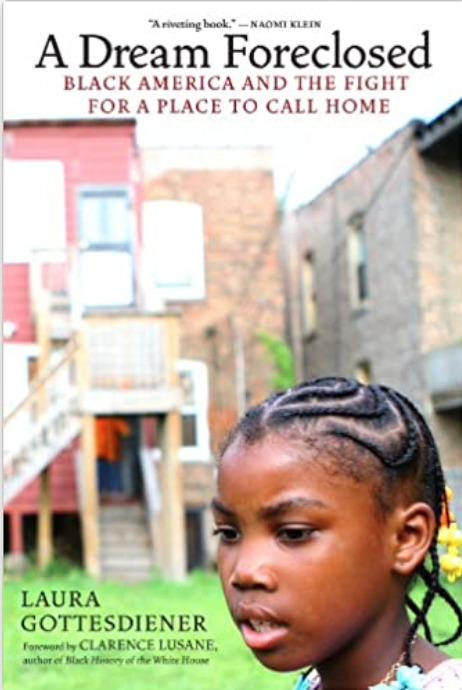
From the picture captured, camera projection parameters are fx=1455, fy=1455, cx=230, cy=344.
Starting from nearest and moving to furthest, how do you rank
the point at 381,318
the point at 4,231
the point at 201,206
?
the point at 4,231
the point at 201,206
the point at 381,318

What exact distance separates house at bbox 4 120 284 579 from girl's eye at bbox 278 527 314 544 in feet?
4.71

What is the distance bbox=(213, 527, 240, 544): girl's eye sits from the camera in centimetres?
123

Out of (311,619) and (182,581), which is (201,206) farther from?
(311,619)

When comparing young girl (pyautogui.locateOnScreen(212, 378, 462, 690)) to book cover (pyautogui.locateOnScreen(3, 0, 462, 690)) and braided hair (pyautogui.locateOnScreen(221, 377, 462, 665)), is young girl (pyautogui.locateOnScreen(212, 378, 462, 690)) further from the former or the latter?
book cover (pyautogui.locateOnScreen(3, 0, 462, 690))

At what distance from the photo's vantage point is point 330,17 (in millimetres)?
2078

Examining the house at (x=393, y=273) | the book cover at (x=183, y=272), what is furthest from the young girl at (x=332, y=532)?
the house at (x=393, y=273)

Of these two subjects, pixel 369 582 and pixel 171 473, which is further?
pixel 171 473

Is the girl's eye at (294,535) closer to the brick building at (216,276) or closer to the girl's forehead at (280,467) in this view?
the girl's forehead at (280,467)

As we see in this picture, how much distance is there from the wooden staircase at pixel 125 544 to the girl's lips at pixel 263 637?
1789 mm

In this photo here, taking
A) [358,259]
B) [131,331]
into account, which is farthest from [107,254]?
[358,259]

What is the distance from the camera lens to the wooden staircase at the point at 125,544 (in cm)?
304

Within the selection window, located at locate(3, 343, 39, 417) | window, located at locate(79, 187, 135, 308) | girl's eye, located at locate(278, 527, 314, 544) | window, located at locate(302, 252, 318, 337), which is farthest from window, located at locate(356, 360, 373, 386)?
girl's eye, located at locate(278, 527, 314, 544)

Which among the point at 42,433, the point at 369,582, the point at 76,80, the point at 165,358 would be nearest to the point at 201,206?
the point at 165,358

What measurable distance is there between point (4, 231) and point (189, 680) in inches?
31.2
